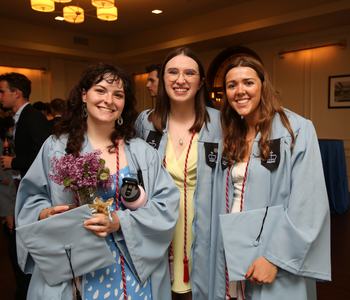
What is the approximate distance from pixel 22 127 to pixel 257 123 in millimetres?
1931

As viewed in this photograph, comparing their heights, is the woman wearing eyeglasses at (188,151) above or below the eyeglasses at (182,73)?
below

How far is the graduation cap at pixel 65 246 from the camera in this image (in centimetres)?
115

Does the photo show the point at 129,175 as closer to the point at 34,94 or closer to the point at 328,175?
the point at 328,175

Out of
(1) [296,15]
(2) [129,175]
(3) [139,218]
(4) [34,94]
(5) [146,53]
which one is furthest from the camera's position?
(4) [34,94]

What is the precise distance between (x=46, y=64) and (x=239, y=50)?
19.7 ft

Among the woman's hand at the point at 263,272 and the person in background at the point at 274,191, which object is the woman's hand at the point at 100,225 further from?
the woman's hand at the point at 263,272

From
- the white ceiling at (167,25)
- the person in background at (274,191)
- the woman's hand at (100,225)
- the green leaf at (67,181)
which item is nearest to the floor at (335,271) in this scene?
the person in background at (274,191)

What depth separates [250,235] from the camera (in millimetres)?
1395

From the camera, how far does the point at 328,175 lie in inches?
190

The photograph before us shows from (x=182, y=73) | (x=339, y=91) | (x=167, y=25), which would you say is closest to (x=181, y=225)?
(x=182, y=73)

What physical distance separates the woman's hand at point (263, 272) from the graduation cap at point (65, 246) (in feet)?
2.09

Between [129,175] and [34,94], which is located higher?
[34,94]

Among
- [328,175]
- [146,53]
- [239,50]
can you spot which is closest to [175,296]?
[328,175]

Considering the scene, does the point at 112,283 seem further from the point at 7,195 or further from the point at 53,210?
the point at 7,195
